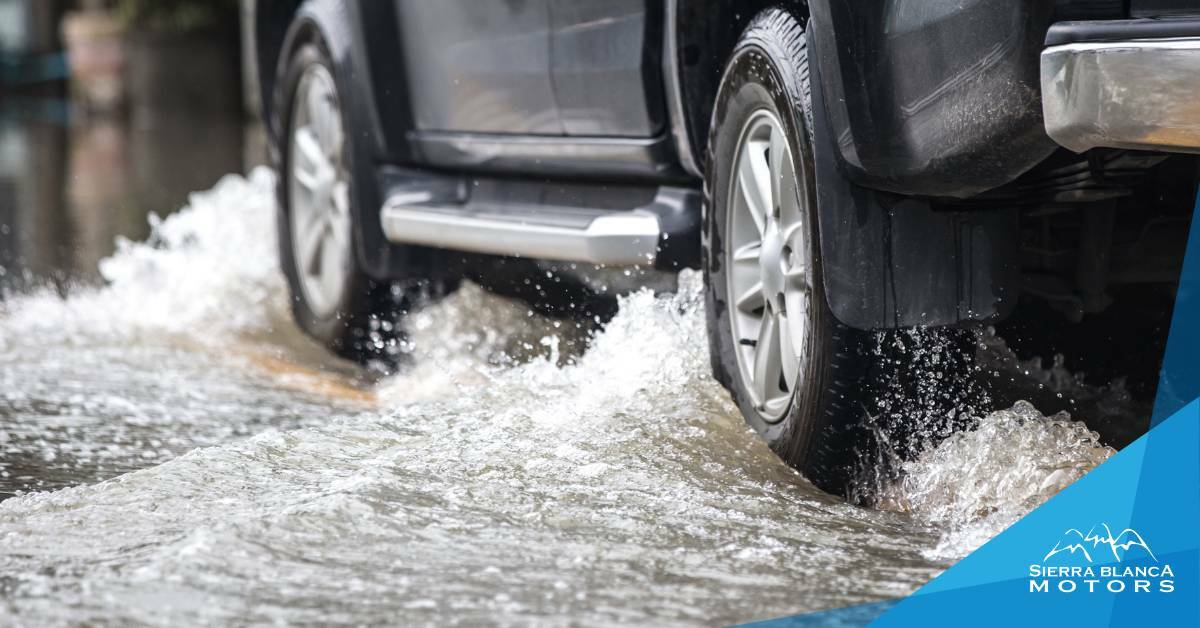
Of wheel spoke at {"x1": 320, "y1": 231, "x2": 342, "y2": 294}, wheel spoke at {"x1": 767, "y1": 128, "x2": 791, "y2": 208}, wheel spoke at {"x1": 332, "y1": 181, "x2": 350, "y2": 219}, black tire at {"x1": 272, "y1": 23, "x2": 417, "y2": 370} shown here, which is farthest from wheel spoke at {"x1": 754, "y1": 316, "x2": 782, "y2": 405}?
wheel spoke at {"x1": 320, "y1": 231, "x2": 342, "y2": 294}

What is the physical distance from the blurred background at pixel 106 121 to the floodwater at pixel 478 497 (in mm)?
2492

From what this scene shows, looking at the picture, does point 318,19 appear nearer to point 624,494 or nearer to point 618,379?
point 618,379

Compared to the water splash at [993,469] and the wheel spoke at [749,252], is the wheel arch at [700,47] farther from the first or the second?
the water splash at [993,469]

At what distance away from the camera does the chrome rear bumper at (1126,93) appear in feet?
7.13

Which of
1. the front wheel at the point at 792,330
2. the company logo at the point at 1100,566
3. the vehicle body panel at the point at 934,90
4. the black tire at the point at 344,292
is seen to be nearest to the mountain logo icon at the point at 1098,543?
the company logo at the point at 1100,566

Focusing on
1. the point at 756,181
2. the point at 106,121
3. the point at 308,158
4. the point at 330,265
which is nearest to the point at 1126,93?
the point at 756,181

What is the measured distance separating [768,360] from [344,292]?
1.92 m

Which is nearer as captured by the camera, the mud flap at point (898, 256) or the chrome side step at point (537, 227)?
the mud flap at point (898, 256)

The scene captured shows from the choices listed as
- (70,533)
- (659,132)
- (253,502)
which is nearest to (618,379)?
(659,132)

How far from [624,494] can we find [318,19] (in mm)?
2410

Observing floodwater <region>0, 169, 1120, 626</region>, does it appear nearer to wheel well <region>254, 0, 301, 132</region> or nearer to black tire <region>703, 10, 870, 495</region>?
black tire <region>703, 10, 870, 495</region>

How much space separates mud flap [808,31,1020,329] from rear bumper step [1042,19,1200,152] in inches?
19.5

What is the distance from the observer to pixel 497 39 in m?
4.16

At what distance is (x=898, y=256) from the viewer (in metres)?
2.77
